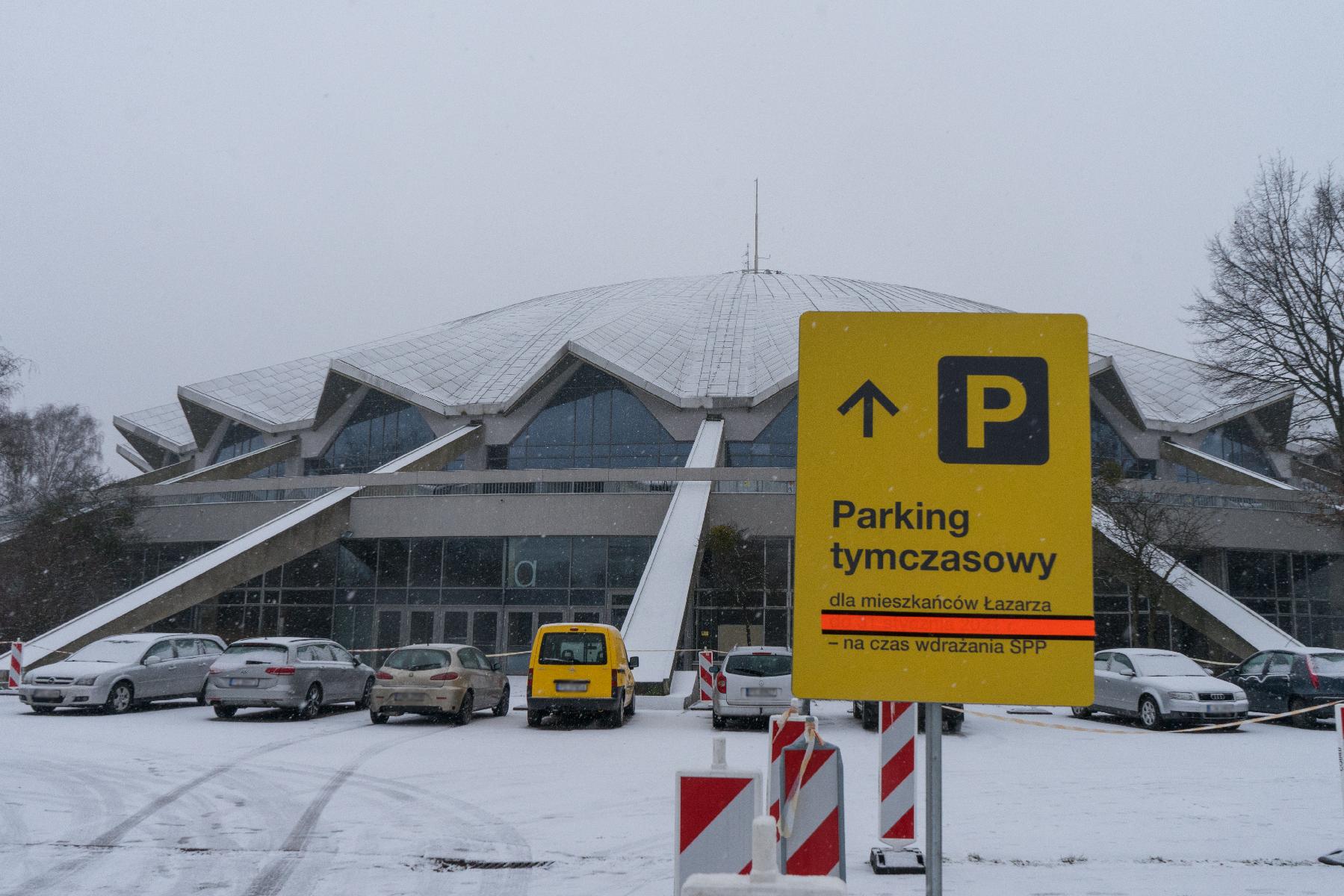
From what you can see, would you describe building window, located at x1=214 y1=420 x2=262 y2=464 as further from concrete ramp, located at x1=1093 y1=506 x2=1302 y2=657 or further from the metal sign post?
the metal sign post

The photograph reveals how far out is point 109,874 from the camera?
6562 mm

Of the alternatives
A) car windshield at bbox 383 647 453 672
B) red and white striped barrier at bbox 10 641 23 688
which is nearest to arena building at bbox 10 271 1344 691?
red and white striped barrier at bbox 10 641 23 688

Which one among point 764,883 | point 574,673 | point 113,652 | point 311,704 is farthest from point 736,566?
point 764,883

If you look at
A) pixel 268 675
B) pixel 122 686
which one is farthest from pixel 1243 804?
pixel 122 686

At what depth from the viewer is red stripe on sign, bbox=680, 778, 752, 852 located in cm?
420

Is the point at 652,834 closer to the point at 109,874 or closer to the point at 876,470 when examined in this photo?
the point at 109,874

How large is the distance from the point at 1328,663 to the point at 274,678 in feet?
56.3

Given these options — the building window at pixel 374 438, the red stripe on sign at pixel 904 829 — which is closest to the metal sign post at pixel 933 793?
the red stripe on sign at pixel 904 829

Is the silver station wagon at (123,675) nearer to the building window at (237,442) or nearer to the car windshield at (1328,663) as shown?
the car windshield at (1328,663)

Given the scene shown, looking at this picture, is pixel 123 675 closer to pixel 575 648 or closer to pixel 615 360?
pixel 575 648

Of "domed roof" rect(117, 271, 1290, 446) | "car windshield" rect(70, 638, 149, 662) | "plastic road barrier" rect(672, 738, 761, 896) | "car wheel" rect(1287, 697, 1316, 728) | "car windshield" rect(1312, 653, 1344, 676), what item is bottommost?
"car wheel" rect(1287, 697, 1316, 728)

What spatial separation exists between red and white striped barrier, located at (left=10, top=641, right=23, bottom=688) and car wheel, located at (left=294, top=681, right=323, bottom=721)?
8.46 m

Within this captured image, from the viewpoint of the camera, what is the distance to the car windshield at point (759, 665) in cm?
1634

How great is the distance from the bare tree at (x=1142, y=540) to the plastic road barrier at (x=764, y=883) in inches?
1065
